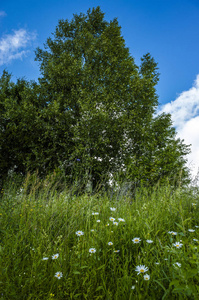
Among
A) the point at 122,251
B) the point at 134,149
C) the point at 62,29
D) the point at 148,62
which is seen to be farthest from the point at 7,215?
the point at 62,29

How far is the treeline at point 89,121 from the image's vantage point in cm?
1037

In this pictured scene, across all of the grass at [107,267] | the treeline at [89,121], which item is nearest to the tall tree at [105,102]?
the treeline at [89,121]

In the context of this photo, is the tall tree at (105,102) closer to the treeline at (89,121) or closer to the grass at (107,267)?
A: the treeline at (89,121)

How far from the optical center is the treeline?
1037 centimetres

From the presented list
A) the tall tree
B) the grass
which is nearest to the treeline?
the tall tree

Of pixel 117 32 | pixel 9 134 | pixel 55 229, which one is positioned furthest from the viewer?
pixel 117 32

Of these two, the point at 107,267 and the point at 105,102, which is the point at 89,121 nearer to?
the point at 105,102

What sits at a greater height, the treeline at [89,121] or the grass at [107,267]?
the treeline at [89,121]

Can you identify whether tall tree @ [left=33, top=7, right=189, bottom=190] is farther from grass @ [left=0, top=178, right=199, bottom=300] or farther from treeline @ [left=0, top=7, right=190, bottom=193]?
grass @ [left=0, top=178, right=199, bottom=300]

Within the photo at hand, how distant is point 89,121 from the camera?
1022cm

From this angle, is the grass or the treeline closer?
the grass

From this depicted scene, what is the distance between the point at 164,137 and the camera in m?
12.1

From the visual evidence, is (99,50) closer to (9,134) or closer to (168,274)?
(9,134)

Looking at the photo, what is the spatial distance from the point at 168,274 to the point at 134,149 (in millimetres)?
9361
